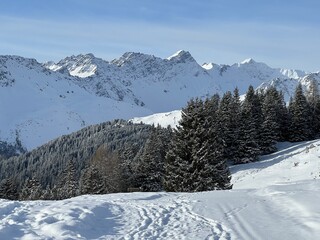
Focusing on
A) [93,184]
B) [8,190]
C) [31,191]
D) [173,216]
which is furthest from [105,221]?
[31,191]

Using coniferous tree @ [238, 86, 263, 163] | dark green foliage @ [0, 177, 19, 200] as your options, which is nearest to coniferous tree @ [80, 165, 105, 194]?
dark green foliage @ [0, 177, 19, 200]

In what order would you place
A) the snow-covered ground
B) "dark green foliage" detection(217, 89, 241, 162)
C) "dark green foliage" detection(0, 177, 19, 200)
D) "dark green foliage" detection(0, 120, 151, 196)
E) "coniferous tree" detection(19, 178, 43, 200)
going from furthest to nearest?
"dark green foliage" detection(0, 120, 151, 196)
"dark green foliage" detection(0, 177, 19, 200)
"dark green foliage" detection(217, 89, 241, 162)
"coniferous tree" detection(19, 178, 43, 200)
the snow-covered ground

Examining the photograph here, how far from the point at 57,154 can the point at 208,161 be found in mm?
153554

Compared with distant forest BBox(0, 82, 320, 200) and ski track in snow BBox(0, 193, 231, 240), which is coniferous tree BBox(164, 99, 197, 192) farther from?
ski track in snow BBox(0, 193, 231, 240)

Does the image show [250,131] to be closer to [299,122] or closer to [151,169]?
[299,122]

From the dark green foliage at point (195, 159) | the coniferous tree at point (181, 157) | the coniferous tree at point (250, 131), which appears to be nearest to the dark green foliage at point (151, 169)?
the coniferous tree at point (250, 131)

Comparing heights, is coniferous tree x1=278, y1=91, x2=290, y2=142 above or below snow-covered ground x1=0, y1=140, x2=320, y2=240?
above

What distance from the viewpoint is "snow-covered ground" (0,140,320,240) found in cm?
1173

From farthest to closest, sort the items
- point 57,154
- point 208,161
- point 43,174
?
point 57,154
point 43,174
point 208,161

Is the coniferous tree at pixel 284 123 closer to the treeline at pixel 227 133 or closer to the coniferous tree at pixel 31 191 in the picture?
the treeline at pixel 227 133

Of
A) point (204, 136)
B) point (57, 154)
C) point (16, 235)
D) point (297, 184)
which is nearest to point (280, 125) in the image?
point (204, 136)

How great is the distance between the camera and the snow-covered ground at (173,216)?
11727 mm

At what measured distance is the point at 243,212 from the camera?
1477 centimetres

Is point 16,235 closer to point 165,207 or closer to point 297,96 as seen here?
point 165,207
